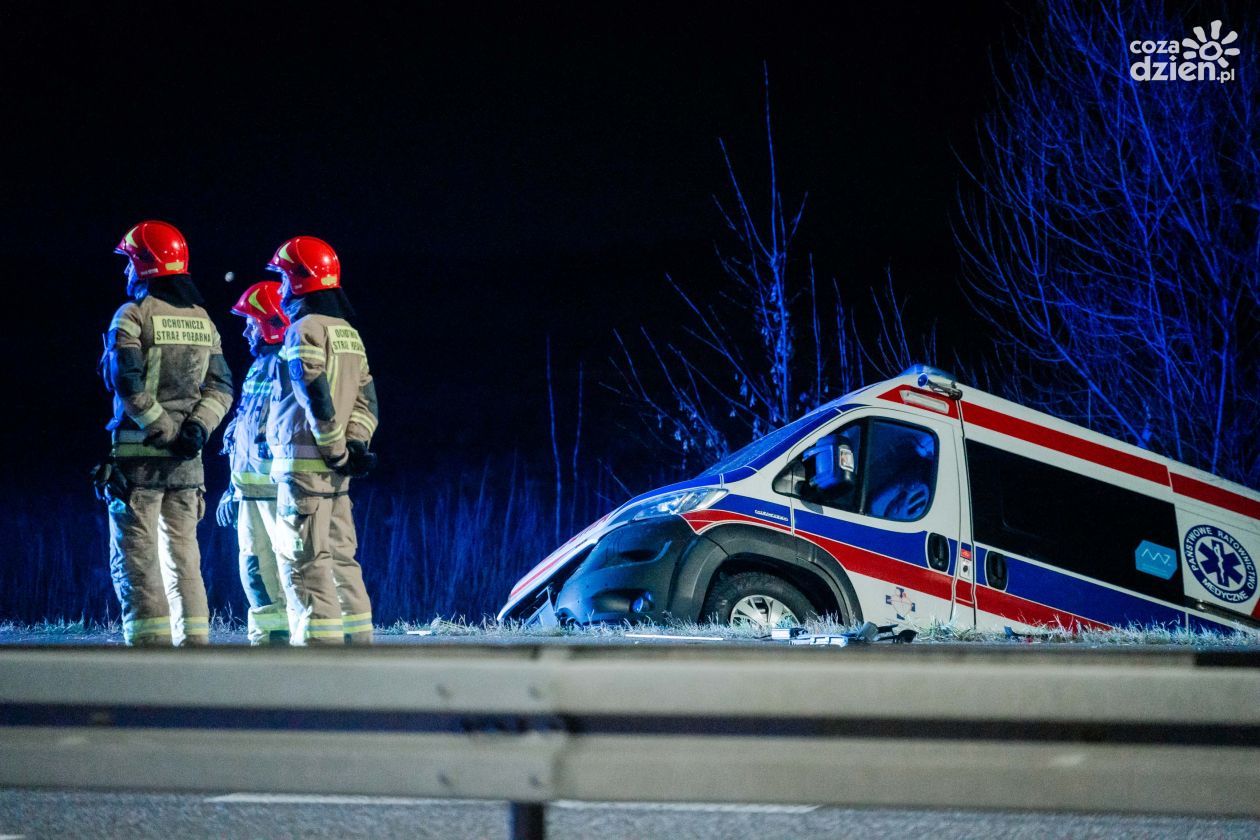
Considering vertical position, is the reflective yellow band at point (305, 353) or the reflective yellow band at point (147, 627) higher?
the reflective yellow band at point (305, 353)

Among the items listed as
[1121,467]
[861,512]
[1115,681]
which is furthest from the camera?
[1121,467]

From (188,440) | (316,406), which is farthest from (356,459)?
(188,440)

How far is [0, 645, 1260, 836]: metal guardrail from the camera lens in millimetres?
3033

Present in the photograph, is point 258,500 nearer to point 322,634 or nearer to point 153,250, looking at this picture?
point 322,634

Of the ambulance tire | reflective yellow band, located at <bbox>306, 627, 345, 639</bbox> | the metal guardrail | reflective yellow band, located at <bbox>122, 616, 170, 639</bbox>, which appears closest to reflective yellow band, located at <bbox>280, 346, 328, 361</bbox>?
reflective yellow band, located at <bbox>306, 627, 345, 639</bbox>

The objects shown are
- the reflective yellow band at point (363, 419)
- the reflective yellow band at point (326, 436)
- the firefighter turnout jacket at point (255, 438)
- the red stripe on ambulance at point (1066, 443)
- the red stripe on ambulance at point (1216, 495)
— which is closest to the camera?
the reflective yellow band at point (326, 436)

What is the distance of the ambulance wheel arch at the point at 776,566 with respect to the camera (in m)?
9.44

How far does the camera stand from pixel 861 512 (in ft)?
32.4

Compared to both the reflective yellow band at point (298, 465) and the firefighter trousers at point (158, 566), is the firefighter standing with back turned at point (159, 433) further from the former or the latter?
the reflective yellow band at point (298, 465)

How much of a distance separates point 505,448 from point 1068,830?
145 ft

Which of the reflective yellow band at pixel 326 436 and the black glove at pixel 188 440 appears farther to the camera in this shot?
the black glove at pixel 188 440

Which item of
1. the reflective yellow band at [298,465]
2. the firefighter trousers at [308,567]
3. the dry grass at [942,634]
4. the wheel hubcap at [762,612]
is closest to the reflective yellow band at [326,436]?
the reflective yellow band at [298,465]

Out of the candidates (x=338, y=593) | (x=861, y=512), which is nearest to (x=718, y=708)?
(x=338, y=593)

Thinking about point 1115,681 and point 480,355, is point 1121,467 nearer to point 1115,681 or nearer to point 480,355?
point 1115,681
